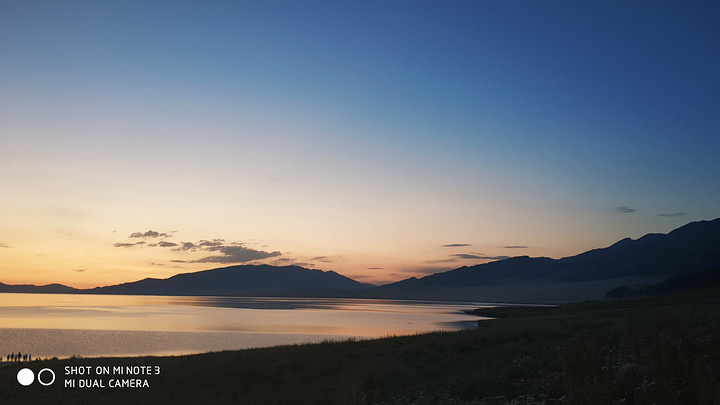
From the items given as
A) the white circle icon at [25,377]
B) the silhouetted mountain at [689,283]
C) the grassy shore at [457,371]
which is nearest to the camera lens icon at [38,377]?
the white circle icon at [25,377]

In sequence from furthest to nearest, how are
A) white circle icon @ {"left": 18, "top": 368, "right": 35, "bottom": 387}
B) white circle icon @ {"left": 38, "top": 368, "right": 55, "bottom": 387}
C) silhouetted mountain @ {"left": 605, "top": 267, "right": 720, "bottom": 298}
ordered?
silhouetted mountain @ {"left": 605, "top": 267, "right": 720, "bottom": 298} < white circle icon @ {"left": 38, "top": 368, "right": 55, "bottom": 387} < white circle icon @ {"left": 18, "top": 368, "right": 35, "bottom": 387}

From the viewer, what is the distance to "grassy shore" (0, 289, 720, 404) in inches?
491

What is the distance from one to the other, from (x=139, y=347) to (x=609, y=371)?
35873 millimetres

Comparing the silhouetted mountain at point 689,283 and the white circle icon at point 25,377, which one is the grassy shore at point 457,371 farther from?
the silhouetted mountain at point 689,283

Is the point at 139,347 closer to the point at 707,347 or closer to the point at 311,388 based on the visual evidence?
the point at 311,388

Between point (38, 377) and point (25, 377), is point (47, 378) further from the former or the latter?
point (25, 377)

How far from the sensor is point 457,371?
18.5 meters

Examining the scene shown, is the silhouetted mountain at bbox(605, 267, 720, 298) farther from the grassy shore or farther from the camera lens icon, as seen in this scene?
the camera lens icon

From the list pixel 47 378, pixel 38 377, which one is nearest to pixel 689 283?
pixel 47 378

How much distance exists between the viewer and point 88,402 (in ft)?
61.0

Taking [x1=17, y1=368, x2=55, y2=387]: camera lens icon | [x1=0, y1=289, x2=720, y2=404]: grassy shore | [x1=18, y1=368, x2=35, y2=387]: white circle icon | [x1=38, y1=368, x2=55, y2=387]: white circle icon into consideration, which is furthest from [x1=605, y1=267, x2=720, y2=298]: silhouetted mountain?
[x1=18, y1=368, x2=35, y2=387]: white circle icon

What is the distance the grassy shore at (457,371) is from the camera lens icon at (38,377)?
43 centimetres

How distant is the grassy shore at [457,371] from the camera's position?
40.9 feet

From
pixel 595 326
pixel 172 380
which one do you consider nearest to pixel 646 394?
pixel 595 326
